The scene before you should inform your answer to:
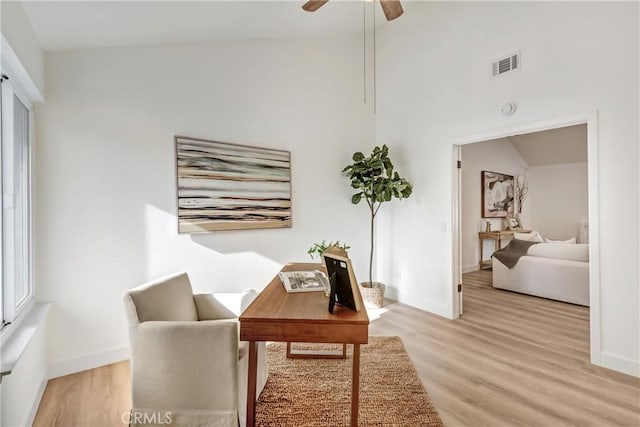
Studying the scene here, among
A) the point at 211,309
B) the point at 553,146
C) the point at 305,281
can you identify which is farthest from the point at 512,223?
the point at 211,309

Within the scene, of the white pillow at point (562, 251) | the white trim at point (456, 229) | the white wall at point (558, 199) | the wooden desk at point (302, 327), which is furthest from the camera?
the white wall at point (558, 199)

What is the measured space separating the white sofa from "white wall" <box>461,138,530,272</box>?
4.82 feet

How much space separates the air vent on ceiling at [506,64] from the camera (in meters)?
2.98

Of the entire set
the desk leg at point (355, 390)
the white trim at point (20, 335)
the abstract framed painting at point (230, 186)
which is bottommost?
the desk leg at point (355, 390)

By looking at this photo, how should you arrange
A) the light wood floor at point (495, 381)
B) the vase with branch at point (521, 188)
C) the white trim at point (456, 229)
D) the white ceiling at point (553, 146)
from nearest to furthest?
the light wood floor at point (495, 381) < the white trim at point (456, 229) < the white ceiling at point (553, 146) < the vase with branch at point (521, 188)

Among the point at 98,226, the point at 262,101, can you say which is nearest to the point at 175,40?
the point at 262,101

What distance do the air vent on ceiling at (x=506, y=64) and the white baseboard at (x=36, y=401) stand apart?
15.0ft

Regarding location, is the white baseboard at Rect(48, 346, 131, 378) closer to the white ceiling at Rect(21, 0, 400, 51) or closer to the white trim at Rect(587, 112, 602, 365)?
the white ceiling at Rect(21, 0, 400, 51)

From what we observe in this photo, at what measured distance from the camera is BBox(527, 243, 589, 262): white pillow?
13.2 ft

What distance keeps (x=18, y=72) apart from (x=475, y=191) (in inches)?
264

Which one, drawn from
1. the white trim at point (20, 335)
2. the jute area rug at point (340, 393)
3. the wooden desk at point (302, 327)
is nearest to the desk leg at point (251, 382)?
the wooden desk at point (302, 327)

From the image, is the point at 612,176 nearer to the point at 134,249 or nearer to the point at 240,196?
the point at 240,196

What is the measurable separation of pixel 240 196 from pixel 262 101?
112 centimetres

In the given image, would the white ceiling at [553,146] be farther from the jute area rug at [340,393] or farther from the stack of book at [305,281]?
the stack of book at [305,281]
